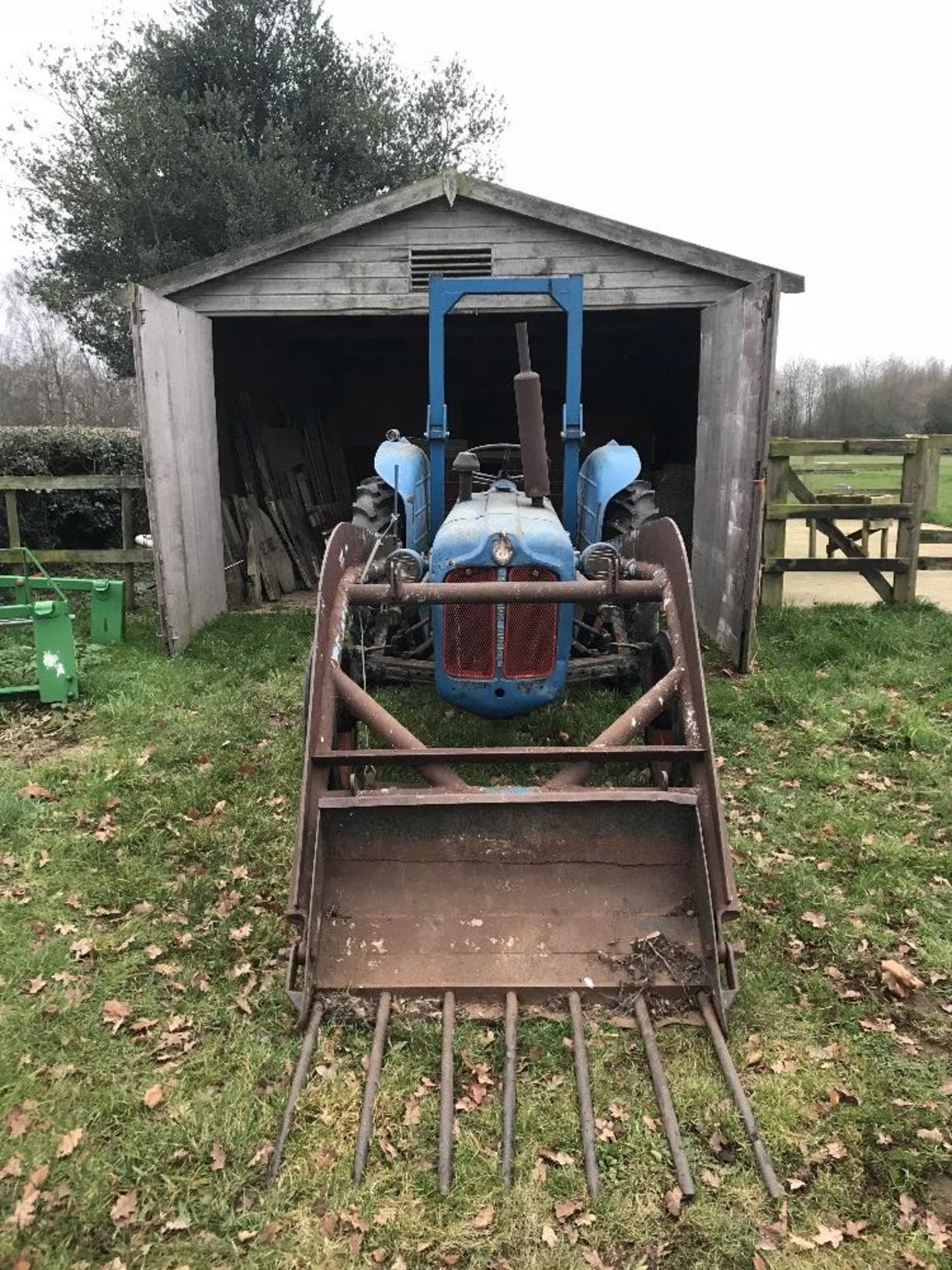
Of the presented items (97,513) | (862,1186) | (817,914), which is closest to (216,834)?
(817,914)

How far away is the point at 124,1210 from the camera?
7.55 ft

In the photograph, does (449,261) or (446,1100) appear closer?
(446,1100)

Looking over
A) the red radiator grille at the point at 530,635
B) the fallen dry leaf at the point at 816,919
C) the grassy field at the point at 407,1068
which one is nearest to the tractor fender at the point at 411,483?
the red radiator grille at the point at 530,635

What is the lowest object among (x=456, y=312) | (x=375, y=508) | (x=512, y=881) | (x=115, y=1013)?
(x=115, y=1013)

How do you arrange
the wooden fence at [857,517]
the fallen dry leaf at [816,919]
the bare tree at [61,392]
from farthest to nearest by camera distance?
the bare tree at [61,392]
the wooden fence at [857,517]
the fallen dry leaf at [816,919]

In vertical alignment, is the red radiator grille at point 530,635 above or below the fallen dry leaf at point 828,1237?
above

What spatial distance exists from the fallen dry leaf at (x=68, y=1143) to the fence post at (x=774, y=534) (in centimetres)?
662

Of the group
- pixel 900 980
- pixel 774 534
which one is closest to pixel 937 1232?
pixel 900 980

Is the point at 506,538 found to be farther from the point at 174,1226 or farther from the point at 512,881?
the point at 174,1226

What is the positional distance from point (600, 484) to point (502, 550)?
1.95 m

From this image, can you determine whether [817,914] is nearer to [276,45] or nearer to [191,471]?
[191,471]

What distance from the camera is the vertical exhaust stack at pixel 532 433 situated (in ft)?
13.2

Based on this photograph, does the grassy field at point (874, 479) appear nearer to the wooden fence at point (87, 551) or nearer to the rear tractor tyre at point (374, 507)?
the rear tractor tyre at point (374, 507)

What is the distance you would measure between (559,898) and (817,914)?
1169mm
